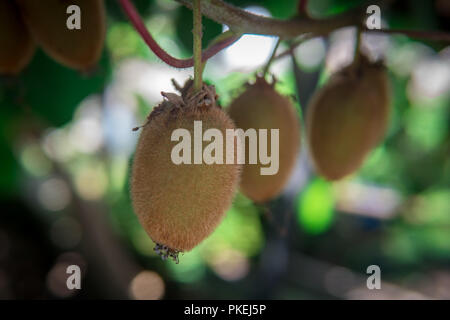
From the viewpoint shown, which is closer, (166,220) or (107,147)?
(166,220)

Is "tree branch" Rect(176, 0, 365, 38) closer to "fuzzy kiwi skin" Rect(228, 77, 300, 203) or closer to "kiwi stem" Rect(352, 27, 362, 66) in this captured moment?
"kiwi stem" Rect(352, 27, 362, 66)

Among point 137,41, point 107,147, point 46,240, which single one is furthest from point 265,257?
point 46,240

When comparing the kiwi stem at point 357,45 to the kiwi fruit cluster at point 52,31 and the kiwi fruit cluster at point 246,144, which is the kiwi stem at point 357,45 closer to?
the kiwi fruit cluster at point 246,144

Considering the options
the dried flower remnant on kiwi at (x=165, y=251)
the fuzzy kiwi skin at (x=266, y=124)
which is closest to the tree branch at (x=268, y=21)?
the fuzzy kiwi skin at (x=266, y=124)

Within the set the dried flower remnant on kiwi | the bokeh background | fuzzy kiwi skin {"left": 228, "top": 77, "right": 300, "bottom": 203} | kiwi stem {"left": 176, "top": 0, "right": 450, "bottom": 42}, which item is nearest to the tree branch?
kiwi stem {"left": 176, "top": 0, "right": 450, "bottom": 42}

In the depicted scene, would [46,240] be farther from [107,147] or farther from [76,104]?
[76,104]
